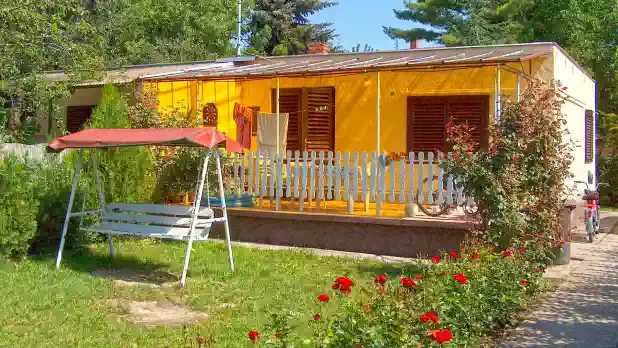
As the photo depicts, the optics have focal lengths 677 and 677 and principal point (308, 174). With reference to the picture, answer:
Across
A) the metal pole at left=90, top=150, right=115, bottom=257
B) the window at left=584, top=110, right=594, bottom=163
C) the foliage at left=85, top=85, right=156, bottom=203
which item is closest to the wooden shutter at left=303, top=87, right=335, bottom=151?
the foliage at left=85, top=85, right=156, bottom=203

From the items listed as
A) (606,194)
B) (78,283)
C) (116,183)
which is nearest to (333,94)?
(116,183)

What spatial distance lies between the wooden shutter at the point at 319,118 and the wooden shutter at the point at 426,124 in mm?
1805

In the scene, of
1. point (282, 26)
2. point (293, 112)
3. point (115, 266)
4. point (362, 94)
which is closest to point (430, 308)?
point (115, 266)

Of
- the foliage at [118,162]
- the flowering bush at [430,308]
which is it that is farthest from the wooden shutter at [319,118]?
the flowering bush at [430,308]

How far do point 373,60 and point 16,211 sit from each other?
7.67 metres

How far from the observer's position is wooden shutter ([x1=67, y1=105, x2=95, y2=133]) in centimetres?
1603

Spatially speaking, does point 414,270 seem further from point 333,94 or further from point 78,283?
point 333,94

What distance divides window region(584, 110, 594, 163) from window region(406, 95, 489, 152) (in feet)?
15.1

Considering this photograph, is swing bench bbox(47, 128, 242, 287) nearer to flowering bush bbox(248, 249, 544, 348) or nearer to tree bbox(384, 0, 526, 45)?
flowering bush bbox(248, 249, 544, 348)

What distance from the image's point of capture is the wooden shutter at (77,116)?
16.0 metres

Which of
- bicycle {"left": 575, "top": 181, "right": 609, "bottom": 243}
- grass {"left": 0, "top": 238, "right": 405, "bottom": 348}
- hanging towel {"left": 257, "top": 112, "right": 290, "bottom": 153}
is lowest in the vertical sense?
grass {"left": 0, "top": 238, "right": 405, "bottom": 348}

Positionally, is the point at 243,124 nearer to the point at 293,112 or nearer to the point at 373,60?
the point at 293,112

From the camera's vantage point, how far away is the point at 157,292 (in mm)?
7703

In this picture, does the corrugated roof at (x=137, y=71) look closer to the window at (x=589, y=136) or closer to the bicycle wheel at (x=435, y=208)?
the bicycle wheel at (x=435, y=208)
